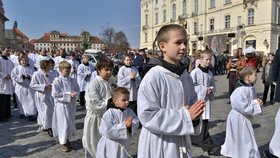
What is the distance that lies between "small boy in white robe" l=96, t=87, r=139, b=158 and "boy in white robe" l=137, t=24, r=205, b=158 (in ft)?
3.67

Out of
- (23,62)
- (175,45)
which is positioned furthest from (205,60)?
(23,62)

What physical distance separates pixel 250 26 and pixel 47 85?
3963cm

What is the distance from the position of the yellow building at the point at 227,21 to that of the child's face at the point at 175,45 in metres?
38.1

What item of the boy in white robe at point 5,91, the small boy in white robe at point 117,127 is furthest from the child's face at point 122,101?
the boy in white robe at point 5,91

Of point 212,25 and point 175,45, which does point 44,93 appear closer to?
point 175,45

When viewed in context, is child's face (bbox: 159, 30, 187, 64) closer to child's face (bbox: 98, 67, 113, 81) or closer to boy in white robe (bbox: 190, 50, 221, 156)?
child's face (bbox: 98, 67, 113, 81)

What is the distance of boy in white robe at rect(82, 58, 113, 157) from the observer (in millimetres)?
4441

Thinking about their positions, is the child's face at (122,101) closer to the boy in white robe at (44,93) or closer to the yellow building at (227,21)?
the boy in white robe at (44,93)

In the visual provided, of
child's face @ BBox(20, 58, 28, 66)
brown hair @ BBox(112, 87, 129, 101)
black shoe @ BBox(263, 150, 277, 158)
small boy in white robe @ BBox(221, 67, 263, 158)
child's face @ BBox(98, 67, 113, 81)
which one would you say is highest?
child's face @ BBox(20, 58, 28, 66)

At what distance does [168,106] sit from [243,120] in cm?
273

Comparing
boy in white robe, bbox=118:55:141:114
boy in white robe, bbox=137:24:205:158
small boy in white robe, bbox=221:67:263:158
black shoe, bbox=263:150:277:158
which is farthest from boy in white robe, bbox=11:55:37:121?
boy in white robe, bbox=137:24:205:158

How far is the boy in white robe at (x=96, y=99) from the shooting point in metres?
4.44

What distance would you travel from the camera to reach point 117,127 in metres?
3.53

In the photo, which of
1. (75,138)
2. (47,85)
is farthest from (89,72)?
(75,138)
